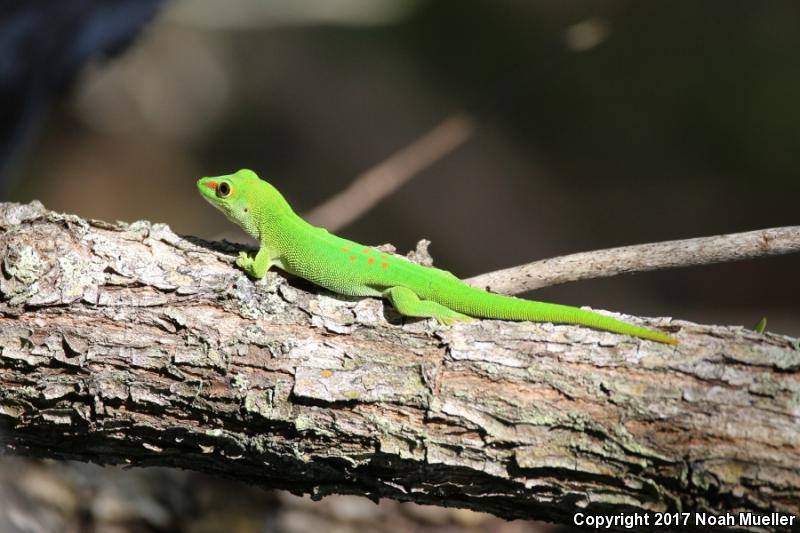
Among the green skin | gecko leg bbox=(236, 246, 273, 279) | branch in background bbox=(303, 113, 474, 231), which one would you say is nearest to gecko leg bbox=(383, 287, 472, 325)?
the green skin

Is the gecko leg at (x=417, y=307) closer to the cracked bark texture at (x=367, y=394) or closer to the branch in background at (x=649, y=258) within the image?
the cracked bark texture at (x=367, y=394)

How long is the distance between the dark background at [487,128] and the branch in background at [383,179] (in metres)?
2.31

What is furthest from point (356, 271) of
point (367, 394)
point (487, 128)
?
point (487, 128)

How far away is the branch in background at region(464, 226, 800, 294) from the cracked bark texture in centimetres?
30

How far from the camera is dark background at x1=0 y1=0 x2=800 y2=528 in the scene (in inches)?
305

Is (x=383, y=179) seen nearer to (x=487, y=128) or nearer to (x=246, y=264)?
(x=246, y=264)

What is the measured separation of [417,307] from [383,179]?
1960 millimetres

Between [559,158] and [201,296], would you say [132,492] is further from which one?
[559,158]

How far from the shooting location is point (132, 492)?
15.4ft

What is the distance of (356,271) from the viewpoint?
10.6ft

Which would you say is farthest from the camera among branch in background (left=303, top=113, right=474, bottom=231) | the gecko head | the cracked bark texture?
branch in background (left=303, top=113, right=474, bottom=231)

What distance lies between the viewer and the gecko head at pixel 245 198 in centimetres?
360

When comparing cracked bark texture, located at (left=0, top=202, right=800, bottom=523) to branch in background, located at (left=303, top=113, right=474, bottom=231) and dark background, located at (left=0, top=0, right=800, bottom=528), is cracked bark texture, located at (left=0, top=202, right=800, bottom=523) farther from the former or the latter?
dark background, located at (left=0, top=0, right=800, bottom=528)

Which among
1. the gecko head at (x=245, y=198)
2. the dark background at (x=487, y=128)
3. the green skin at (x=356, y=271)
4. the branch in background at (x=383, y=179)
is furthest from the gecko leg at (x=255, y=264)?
the dark background at (x=487, y=128)
